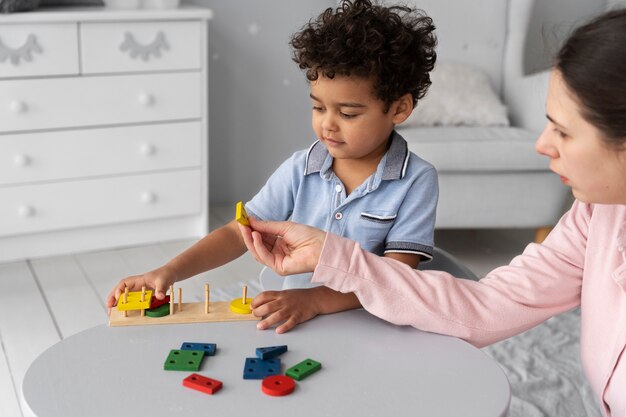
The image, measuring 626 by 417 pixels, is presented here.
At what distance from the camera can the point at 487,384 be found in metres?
0.93

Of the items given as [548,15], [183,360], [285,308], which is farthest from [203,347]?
[548,15]

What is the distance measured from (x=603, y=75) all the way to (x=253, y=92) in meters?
2.42

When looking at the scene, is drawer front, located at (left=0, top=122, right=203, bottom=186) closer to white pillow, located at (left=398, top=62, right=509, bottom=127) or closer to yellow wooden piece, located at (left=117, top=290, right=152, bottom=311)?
white pillow, located at (left=398, top=62, right=509, bottom=127)

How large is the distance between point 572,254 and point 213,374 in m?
0.53

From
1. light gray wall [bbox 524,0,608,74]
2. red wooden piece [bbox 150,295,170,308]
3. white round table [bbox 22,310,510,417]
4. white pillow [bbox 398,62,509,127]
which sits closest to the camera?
white round table [bbox 22,310,510,417]

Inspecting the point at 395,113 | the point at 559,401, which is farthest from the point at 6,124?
the point at 559,401

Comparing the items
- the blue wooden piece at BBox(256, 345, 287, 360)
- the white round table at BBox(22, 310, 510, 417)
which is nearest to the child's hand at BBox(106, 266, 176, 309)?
the white round table at BBox(22, 310, 510, 417)

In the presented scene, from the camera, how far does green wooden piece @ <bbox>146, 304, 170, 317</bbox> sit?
41.6 inches

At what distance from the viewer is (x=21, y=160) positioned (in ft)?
8.26

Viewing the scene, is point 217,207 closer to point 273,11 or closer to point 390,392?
point 273,11

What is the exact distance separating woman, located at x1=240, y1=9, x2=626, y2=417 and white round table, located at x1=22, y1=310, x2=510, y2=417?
5 centimetres

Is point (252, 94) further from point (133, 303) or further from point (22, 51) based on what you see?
point (133, 303)

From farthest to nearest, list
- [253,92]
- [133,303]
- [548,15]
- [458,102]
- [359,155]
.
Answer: [548,15] → [253,92] → [458,102] → [359,155] → [133,303]

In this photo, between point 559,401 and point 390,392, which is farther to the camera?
point 559,401
